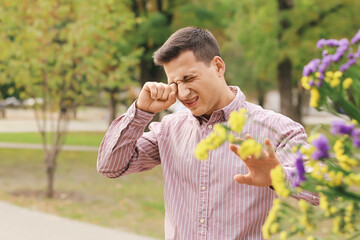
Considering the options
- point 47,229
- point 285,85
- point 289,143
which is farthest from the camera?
point 285,85

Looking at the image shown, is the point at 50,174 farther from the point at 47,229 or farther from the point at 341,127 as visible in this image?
the point at 341,127

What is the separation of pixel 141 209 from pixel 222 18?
34.2 ft

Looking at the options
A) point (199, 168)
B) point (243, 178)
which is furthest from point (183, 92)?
point (243, 178)

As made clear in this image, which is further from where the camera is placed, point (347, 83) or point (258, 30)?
point (258, 30)

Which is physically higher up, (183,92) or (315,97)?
(315,97)

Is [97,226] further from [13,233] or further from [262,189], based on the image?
[262,189]

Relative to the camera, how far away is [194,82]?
2.07 m

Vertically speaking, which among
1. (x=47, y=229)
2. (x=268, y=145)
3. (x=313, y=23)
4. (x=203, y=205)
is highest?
(x=268, y=145)

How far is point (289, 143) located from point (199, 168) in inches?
16.8

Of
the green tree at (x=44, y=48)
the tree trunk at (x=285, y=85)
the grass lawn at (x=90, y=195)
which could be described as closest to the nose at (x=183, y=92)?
the grass lawn at (x=90, y=195)

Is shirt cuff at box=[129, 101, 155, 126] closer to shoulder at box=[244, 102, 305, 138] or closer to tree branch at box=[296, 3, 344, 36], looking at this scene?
shoulder at box=[244, 102, 305, 138]

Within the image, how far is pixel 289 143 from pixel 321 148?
91cm

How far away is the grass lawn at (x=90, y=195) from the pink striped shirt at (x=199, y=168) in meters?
4.57

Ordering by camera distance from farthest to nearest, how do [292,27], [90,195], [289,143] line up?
[292,27] < [90,195] < [289,143]
